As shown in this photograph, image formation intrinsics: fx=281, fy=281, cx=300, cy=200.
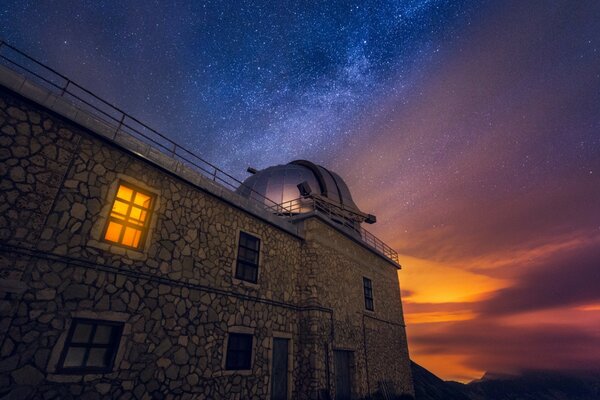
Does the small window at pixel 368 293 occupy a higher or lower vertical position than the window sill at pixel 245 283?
higher

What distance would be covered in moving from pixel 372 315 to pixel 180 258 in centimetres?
1100

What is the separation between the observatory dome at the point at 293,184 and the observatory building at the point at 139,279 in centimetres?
456

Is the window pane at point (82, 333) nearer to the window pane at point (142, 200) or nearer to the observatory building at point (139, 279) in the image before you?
the observatory building at point (139, 279)

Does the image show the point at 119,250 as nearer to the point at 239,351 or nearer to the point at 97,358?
the point at 97,358

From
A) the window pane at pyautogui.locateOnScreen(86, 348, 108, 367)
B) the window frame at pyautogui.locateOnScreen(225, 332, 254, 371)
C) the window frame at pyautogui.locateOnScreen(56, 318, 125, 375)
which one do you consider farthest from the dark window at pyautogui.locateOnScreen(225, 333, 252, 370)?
the window pane at pyautogui.locateOnScreen(86, 348, 108, 367)

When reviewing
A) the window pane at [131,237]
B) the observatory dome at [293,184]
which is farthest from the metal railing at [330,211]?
the window pane at [131,237]

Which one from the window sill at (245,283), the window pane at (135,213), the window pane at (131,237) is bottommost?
the window sill at (245,283)

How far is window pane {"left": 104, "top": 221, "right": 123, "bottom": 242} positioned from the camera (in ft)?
21.2

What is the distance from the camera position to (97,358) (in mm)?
5715

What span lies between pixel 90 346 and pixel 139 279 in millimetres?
1506

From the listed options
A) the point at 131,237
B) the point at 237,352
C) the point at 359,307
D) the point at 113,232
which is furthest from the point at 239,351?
the point at 359,307

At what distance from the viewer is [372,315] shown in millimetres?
14766

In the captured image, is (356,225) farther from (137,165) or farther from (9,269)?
(9,269)

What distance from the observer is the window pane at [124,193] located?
269 inches
